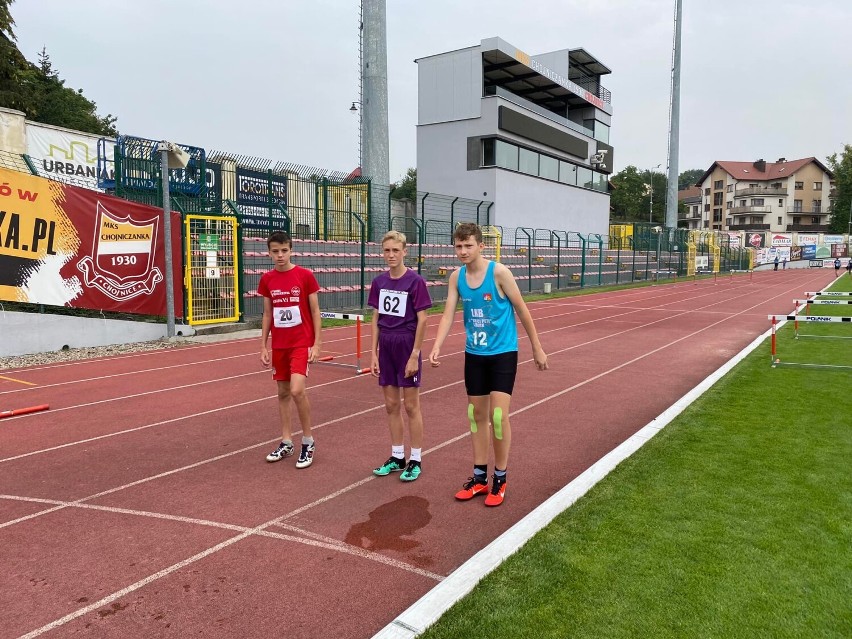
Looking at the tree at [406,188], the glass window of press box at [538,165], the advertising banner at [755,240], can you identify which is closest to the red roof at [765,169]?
the advertising banner at [755,240]

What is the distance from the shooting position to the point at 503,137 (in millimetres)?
34969

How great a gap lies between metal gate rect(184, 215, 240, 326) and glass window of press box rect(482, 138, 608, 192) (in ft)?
76.1

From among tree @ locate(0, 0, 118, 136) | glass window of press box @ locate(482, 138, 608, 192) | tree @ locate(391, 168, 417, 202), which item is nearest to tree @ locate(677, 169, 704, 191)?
tree @ locate(391, 168, 417, 202)

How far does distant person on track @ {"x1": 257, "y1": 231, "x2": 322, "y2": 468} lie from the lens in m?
5.29

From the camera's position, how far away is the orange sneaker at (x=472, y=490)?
4660 mm

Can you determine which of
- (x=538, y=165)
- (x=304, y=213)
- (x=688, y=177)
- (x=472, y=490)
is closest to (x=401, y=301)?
(x=472, y=490)

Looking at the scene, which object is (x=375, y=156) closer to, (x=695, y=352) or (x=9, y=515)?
(x=695, y=352)

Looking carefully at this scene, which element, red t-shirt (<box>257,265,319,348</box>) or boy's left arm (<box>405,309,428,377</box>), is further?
red t-shirt (<box>257,265,319,348</box>)

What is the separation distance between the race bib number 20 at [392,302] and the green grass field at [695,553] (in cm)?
195

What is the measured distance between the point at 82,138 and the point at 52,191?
1036 centimetres

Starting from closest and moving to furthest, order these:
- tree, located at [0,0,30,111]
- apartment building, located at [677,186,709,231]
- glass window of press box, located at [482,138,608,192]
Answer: tree, located at [0,0,30,111] < glass window of press box, located at [482,138,608,192] < apartment building, located at [677,186,709,231]

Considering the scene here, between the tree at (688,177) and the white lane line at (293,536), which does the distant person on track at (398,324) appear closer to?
the white lane line at (293,536)

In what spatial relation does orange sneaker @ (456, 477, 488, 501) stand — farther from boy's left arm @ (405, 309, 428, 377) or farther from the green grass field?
boy's left arm @ (405, 309, 428, 377)

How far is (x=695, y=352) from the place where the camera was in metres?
12.1
